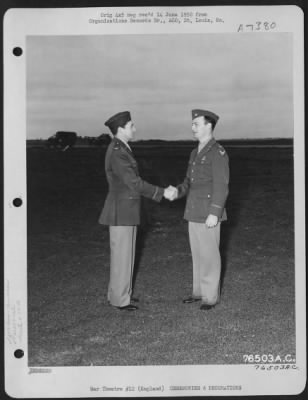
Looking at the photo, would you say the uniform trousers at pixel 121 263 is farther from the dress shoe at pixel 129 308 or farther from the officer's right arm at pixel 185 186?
the officer's right arm at pixel 185 186

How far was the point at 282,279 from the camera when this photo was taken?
4.16 m

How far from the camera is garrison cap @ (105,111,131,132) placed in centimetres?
398

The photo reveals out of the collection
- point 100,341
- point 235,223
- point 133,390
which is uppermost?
point 235,223

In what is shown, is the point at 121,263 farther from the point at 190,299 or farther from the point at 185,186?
the point at 185,186

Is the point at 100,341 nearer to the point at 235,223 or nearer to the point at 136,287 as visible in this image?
the point at 136,287

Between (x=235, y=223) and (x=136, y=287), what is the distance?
729mm

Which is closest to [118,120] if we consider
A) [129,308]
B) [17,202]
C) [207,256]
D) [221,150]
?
[221,150]

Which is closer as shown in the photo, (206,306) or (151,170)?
(206,306)

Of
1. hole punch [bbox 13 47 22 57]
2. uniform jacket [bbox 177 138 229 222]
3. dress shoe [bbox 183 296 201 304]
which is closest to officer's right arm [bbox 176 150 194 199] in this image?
uniform jacket [bbox 177 138 229 222]

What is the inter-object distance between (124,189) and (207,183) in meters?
0.41

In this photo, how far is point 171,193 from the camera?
403 cm

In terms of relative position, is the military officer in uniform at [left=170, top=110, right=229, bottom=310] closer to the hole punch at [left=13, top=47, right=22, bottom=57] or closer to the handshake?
the handshake

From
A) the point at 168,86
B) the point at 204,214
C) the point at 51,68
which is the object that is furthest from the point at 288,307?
the point at 51,68

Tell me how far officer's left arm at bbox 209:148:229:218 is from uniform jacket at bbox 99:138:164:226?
27cm
